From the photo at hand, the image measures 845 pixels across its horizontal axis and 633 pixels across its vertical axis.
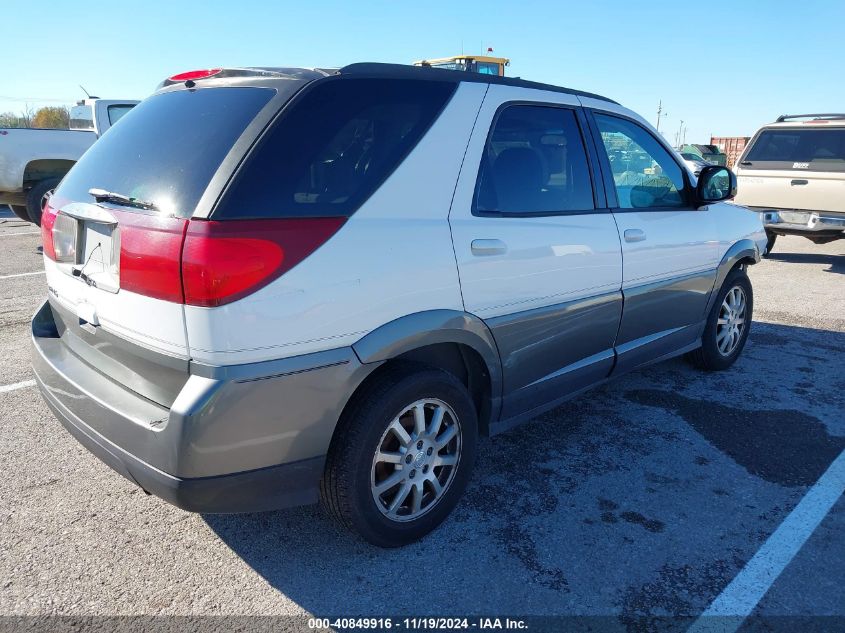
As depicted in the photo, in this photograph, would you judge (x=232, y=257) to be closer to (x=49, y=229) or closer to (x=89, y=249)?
(x=89, y=249)

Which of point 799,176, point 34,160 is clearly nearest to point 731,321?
point 799,176

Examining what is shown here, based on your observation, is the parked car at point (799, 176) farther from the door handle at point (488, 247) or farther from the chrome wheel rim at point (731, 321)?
the door handle at point (488, 247)

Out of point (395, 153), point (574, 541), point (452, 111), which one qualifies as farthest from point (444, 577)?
point (452, 111)

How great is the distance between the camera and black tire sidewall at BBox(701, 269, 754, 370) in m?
4.66

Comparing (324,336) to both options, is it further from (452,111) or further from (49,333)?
(49,333)

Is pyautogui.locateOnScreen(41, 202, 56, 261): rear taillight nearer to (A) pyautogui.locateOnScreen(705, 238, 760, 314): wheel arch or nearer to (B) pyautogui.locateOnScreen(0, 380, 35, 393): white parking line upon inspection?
(B) pyautogui.locateOnScreen(0, 380, 35, 393): white parking line

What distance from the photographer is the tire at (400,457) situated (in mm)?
2418

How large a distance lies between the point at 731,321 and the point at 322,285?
372cm

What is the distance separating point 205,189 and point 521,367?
1624 millimetres

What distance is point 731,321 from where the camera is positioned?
15.9ft

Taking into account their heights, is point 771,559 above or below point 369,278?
below

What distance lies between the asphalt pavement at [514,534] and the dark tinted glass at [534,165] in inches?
52.8

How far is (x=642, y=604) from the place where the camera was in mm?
2402

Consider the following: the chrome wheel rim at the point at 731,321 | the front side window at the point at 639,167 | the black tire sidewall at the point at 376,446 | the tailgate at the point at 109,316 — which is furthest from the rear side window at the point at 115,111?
the black tire sidewall at the point at 376,446
